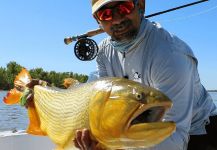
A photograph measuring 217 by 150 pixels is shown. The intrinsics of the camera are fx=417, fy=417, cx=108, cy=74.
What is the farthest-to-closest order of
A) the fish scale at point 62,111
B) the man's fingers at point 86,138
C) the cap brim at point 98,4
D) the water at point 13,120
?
1. the water at point 13,120
2. the cap brim at point 98,4
3. the fish scale at point 62,111
4. the man's fingers at point 86,138

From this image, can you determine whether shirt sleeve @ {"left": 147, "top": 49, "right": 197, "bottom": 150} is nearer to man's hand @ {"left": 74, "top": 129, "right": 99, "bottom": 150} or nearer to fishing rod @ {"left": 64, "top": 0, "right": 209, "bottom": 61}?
man's hand @ {"left": 74, "top": 129, "right": 99, "bottom": 150}

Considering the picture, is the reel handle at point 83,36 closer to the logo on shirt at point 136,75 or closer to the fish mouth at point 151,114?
the logo on shirt at point 136,75

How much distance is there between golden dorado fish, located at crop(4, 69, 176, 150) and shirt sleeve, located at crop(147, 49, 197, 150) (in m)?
0.63

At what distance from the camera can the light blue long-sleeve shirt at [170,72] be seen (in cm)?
294

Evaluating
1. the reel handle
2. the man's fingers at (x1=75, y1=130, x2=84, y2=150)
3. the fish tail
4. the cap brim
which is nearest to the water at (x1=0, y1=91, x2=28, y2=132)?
the reel handle

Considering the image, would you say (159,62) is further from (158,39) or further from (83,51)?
(83,51)

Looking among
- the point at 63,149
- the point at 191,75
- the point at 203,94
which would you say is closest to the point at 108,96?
the point at 63,149

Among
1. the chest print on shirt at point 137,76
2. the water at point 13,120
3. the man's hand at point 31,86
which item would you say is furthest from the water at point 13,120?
the chest print on shirt at point 137,76

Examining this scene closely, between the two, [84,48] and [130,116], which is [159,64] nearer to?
[130,116]

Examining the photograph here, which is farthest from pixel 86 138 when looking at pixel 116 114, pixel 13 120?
pixel 13 120

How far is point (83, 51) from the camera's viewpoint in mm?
6816

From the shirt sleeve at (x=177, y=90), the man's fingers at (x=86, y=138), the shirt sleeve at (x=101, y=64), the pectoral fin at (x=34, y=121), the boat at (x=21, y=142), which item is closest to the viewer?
the man's fingers at (x=86, y=138)

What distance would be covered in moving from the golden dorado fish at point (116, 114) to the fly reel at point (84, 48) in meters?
3.72

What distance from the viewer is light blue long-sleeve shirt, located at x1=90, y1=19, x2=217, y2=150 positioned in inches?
116
